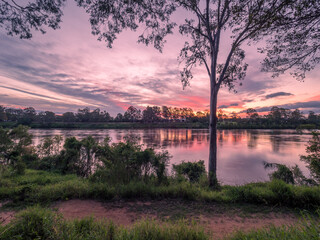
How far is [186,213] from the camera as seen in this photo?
3.85 metres

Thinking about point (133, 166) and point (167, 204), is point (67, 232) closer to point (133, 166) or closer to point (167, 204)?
point (167, 204)

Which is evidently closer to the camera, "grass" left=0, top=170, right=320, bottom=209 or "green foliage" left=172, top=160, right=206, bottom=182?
"grass" left=0, top=170, right=320, bottom=209

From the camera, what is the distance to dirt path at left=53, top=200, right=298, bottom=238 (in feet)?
11.2

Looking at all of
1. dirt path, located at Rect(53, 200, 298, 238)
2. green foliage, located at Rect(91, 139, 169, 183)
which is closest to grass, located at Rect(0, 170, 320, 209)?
dirt path, located at Rect(53, 200, 298, 238)

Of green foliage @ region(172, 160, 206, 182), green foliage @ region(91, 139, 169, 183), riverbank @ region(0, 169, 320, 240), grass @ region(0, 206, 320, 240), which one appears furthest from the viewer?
green foliage @ region(172, 160, 206, 182)

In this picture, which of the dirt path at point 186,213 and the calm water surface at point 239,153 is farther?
the calm water surface at point 239,153

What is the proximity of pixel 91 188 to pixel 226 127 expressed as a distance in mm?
72885

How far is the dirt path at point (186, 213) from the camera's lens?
3420 millimetres

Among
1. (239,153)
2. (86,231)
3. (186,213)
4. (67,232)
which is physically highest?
(67,232)

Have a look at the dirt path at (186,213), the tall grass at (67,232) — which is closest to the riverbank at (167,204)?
the dirt path at (186,213)

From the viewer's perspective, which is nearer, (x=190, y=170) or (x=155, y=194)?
(x=155, y=194)

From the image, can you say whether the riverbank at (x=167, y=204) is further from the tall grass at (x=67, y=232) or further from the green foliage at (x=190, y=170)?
the green foliage at (x=190, y=170)

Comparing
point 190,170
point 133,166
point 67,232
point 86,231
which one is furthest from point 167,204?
point 190,170

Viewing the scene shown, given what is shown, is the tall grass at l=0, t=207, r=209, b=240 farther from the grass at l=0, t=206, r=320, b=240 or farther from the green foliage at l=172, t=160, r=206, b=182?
the green foliage at l=172, t=160, r=206, b=182
